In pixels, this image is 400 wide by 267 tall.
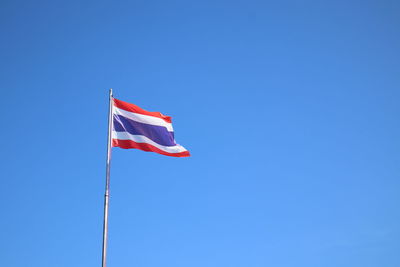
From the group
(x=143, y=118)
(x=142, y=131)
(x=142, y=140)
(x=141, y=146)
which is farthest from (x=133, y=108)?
(x=141, y=146)

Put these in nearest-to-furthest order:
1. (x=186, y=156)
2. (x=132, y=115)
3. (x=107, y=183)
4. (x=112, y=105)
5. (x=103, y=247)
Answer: (x=103, y=247) < (x=107, y=183) < (x=112, y=105) < (x=132, y=115) < (x=186, y=156)

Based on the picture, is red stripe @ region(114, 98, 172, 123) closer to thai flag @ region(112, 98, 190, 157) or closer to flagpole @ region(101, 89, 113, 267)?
thai flag @ region(112, 98, 190, 157)

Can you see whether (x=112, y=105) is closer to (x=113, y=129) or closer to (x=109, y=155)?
(x=113, y=129)

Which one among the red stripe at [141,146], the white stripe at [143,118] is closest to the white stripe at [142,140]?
the red stripe at [141,146]

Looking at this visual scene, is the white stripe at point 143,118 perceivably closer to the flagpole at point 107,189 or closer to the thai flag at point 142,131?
the thai flag at point 142,131

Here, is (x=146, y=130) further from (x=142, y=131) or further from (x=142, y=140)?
(x=142, y=140)

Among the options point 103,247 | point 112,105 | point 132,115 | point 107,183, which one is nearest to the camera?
point 103,247

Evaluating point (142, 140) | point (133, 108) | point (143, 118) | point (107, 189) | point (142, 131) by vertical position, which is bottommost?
point (107, 189)

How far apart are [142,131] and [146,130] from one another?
0.34 m

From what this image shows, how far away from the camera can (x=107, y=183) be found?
17578 millimetres

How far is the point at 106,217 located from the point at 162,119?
25.0ft

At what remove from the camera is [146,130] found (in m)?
21.7

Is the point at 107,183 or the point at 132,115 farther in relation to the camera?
the point at 132,115

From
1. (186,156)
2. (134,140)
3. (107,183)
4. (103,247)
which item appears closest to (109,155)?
(107,183)
